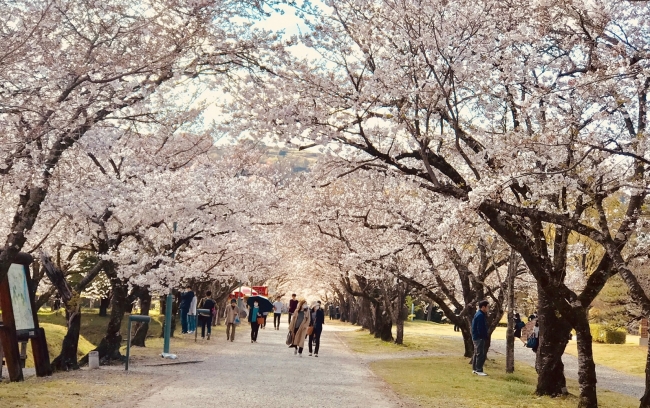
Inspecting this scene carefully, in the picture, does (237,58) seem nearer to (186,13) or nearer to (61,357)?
(186,13)

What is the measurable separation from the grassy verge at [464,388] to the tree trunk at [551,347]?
1.06 feet

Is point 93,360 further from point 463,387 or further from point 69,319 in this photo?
point 463,387

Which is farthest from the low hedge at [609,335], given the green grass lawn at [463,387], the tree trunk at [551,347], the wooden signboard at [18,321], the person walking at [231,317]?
the wooden signboard at [18,321]

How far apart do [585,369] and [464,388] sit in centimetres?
336

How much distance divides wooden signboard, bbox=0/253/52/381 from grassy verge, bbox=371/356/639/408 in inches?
280

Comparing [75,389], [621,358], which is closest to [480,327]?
[75,389]

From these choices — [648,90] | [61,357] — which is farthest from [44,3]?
[61,357]

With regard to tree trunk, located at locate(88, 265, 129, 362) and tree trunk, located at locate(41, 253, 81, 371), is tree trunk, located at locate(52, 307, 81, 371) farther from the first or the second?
tree trunk, located at locate(88, 265, 129, 362)

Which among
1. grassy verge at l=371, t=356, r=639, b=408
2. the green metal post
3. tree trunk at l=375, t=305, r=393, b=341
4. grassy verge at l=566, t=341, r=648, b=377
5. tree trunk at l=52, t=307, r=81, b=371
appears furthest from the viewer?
tree trunk at l=375, t=305, r=393, b=341

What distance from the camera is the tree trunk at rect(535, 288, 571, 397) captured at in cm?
1470

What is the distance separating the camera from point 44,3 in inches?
360

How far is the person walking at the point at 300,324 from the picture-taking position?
23.5 meters

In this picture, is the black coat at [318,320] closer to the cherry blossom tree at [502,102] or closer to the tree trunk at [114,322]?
the tree trunk at [114,322]

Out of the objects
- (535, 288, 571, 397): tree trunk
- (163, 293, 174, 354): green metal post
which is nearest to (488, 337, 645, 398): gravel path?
(535, 288, 571, 397): tree trunk
